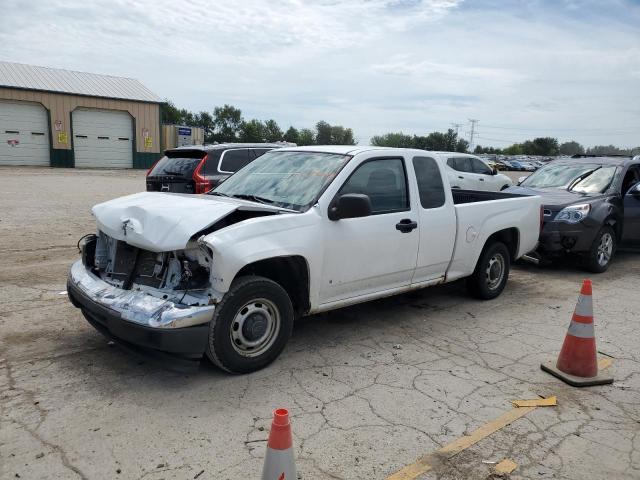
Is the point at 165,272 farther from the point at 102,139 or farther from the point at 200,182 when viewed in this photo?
the point at 102,139

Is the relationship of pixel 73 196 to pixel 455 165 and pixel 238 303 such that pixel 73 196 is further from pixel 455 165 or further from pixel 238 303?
pixel 238 303

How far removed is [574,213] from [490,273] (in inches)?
98.0

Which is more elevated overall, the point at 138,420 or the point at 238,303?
the point at 238,303

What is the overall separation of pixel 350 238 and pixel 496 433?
6.49 ft

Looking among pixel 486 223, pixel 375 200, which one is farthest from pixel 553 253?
pixel 375 200

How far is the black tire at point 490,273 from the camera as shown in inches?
252

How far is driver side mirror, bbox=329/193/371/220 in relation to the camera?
4.45 meters

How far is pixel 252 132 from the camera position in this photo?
78.9m

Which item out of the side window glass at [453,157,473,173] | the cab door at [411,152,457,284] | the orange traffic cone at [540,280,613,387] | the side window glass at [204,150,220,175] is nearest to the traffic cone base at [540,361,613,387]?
the orange traffic cone at [540,280,613,387]

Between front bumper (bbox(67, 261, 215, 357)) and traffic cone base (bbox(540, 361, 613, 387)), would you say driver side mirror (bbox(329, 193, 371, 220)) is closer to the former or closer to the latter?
front bumper (bbox(67, 261, 215, 357))

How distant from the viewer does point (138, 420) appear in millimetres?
3486

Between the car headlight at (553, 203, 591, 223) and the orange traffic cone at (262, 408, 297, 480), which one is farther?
the car headlight at (553, 203, 591, 223)

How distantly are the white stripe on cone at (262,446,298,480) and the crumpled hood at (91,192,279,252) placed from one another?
1877 millimetres

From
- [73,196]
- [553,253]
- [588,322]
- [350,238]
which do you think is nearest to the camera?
[588,322]
